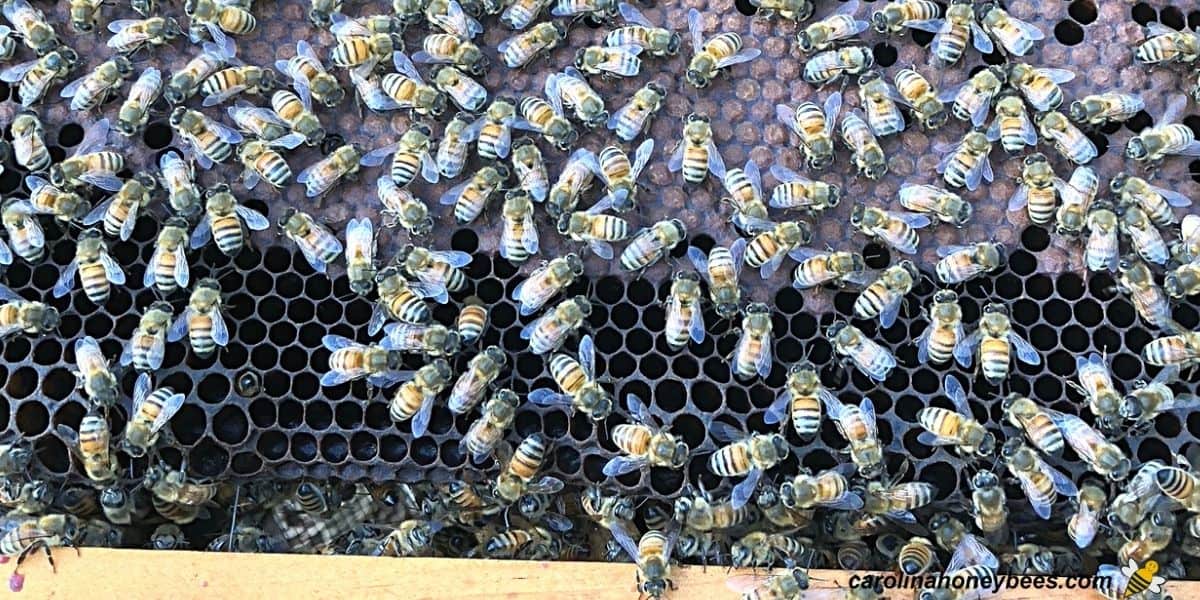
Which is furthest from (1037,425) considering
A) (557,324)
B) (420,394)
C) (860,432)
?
(420,394)

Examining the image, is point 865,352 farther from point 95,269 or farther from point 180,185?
point 95,269

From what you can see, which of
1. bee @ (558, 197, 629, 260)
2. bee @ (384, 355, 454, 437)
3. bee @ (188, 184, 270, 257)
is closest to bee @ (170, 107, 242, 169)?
bee @ (188, 184, 270, 257)

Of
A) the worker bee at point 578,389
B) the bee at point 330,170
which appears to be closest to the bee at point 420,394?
the worker bee at point 578,389

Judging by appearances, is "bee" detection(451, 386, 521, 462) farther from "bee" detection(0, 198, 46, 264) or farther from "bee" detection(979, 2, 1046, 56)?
"bee" detection(979, 2, 1046, 56)

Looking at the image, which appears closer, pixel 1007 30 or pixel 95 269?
pixel 95 269

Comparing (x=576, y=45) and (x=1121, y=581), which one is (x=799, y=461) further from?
(x=576, y=45)
